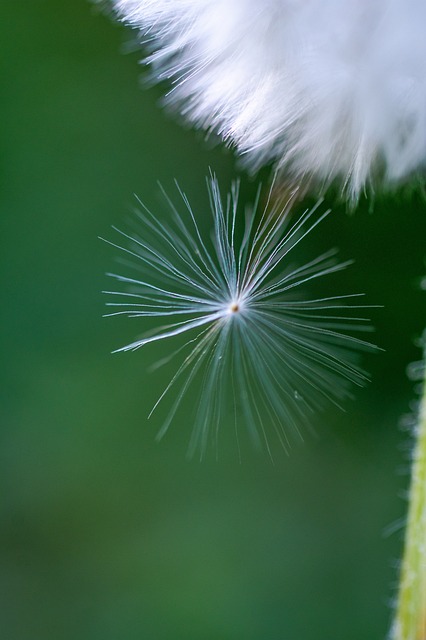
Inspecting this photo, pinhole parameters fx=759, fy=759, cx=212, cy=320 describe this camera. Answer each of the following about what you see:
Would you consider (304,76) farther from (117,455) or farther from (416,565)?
(117,455)

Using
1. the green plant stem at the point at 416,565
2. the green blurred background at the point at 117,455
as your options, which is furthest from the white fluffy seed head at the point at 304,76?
the green blurred background at the point at 117,455

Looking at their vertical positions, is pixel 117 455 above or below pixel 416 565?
above

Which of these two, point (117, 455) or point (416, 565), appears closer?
point (416, 565)

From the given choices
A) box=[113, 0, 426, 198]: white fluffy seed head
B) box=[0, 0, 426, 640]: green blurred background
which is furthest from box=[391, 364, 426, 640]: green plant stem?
box=[0, 0, 426, 640]: green blurred background

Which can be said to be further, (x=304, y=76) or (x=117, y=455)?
(x=117, y=455)

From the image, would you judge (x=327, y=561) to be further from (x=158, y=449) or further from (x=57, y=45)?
(x=57, y=45)

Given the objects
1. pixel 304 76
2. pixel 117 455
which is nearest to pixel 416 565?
pixel 304 76

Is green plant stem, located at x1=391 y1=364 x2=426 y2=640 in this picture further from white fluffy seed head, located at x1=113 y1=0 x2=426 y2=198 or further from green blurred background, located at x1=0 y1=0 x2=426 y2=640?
green blurred background, located at x1=0 y1=0 x2=426 y2=640

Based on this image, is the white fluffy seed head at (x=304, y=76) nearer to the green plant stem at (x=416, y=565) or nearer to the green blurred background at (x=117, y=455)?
the green plant stem at (x=416, y=565)
